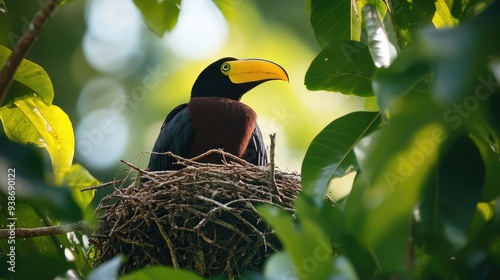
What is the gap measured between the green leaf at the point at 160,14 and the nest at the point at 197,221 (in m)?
0.90

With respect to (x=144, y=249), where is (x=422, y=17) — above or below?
above

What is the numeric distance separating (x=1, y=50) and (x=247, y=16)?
25.8 ft

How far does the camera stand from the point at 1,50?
396cm

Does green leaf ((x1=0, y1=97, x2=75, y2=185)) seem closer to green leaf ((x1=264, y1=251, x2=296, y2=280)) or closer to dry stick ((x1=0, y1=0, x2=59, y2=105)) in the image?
dry stick ((x1=0, y1=0, x2=59, y2=105))

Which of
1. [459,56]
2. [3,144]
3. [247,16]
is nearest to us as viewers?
[459,56]

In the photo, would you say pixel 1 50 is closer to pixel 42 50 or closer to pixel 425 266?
pixel 425 266

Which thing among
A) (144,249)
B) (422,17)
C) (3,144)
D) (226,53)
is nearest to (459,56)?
(3,144)

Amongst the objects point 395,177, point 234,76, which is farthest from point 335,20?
point 395,177

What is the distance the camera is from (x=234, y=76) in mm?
6418

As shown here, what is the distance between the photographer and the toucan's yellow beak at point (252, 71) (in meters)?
6.23

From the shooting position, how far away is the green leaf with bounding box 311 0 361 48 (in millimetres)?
4223

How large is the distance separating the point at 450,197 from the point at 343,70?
1.51 meters

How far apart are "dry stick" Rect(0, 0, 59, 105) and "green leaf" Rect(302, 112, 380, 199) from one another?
138cm

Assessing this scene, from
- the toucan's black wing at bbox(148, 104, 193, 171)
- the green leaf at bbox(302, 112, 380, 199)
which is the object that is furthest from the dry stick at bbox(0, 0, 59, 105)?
the toucan's black wing at bbox(148, 104, 193, 171)
